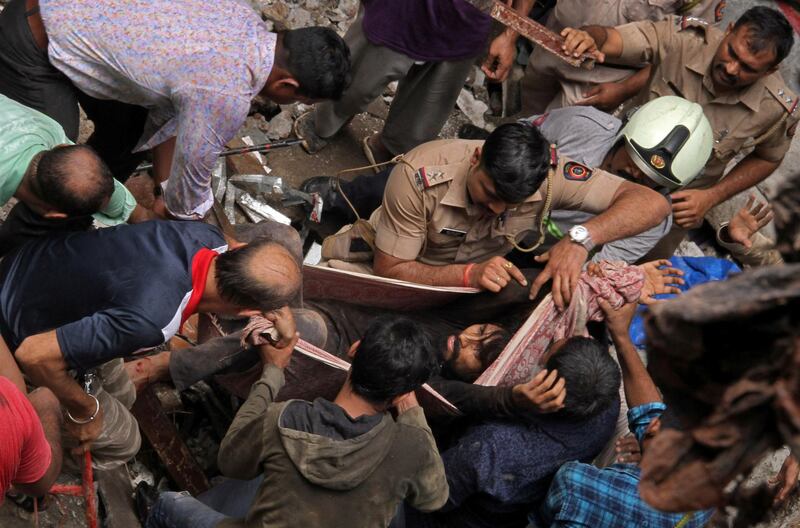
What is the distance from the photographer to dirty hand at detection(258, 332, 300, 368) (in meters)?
3.23

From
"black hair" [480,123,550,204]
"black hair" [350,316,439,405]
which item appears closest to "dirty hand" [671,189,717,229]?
"black hair" [480,123,550,204]

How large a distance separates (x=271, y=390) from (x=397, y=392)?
51 cm

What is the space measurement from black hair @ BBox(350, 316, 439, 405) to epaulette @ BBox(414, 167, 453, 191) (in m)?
1.10

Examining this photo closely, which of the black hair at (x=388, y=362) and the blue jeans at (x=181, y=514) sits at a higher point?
the black hair at (x=388, y=362)

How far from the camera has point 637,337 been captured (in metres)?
4.38

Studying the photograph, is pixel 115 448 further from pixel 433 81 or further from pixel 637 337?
pixel 433 81

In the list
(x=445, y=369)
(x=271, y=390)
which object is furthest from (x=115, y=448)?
(x=445, y=369)

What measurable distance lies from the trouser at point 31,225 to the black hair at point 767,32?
12.3 ft

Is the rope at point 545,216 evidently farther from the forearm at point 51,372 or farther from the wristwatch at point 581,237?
the forearm at point 51,372

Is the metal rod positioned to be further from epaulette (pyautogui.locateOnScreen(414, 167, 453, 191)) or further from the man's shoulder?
the man's shoulder

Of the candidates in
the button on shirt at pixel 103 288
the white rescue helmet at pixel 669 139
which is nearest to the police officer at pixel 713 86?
the white rescue helmet at pixel 669 139

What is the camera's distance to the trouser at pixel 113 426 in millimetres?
3271

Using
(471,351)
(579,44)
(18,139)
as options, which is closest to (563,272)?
(471,351)

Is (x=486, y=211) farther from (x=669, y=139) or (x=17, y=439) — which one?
(x=17, y=439)
